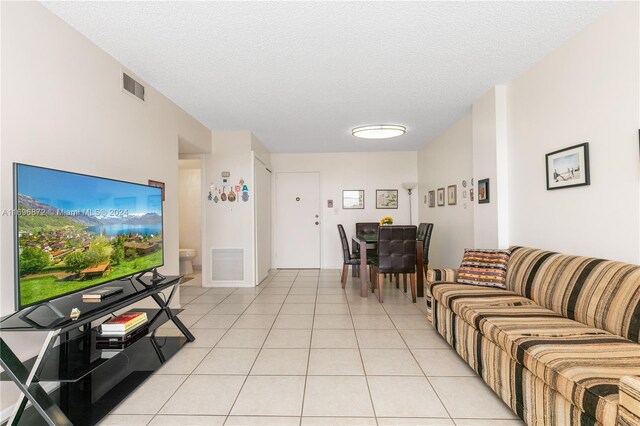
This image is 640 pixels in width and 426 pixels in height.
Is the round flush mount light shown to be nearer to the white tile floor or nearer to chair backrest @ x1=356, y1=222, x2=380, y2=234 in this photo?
chair backrest @ x1=356, y1=222, x2=380, y2=234

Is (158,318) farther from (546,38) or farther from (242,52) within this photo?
(546,38)

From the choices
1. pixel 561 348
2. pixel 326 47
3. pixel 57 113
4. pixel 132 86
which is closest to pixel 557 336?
pixel 561 348

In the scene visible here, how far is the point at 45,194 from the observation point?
1.58 m

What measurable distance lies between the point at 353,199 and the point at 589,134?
4335 mm

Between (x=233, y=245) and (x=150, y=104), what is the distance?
2.31 meters

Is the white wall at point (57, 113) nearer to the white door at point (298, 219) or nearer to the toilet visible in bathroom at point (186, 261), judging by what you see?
the toilet visible in bathroom at point (186, 261)

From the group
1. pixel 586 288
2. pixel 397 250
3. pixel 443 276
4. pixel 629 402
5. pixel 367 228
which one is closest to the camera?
pixel 629 402

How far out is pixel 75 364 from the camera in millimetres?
1737

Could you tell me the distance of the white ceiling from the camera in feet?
6.53

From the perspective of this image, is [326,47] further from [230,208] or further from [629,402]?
[230,208]

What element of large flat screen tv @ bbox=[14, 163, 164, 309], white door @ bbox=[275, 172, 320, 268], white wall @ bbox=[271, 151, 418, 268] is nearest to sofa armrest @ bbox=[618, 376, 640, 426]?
large flat screen tv @ bbox=[14, 163, 164, 309]

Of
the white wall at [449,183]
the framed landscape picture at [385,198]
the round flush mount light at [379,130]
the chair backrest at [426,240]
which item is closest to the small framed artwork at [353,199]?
the framed landscape picture at [385,198]

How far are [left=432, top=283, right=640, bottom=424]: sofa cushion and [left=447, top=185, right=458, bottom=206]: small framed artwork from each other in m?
2.49

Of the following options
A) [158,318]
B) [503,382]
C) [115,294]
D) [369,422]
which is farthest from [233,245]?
[503,382]
